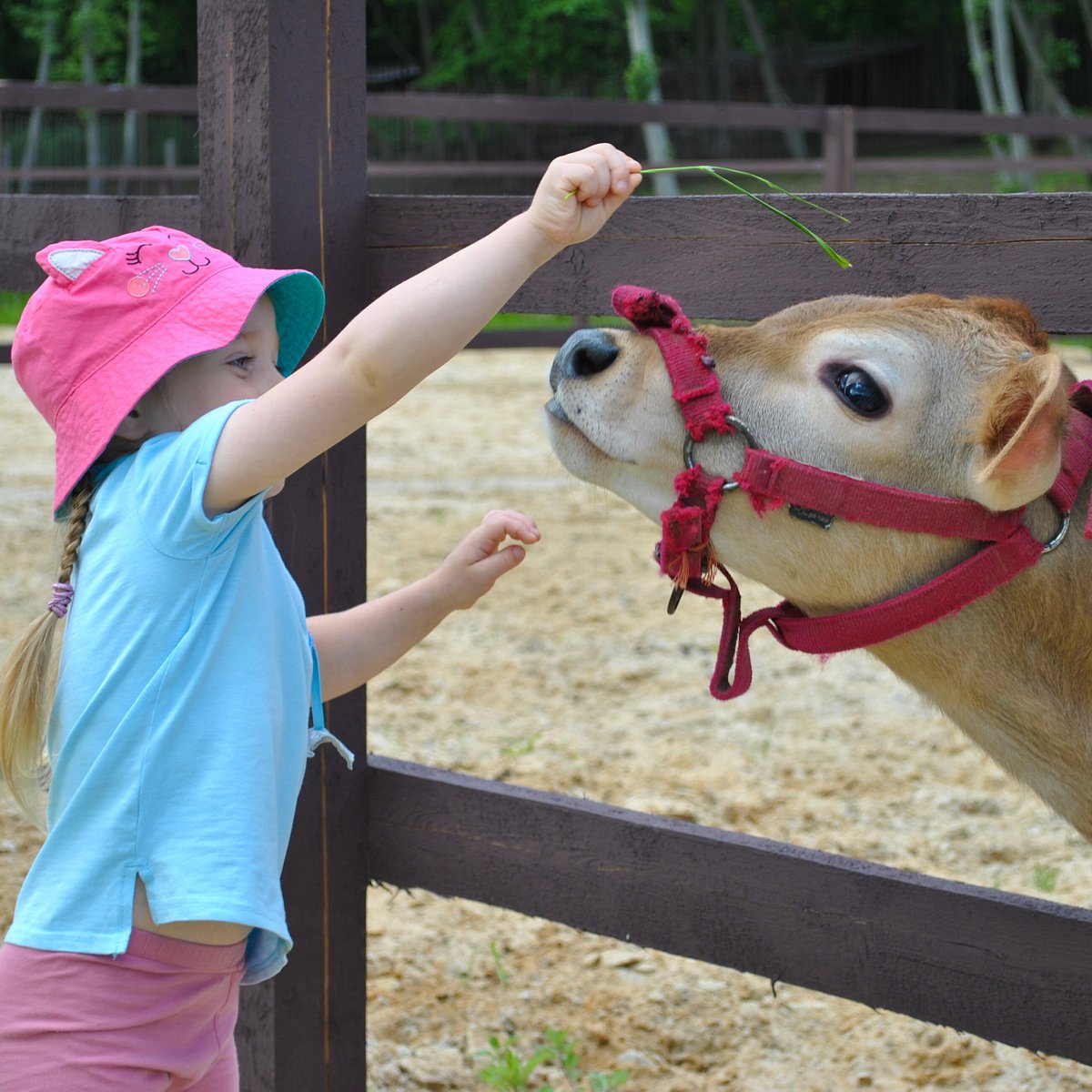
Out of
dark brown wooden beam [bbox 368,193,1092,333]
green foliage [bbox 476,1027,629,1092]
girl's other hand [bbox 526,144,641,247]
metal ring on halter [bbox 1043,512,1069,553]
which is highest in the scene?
girl's other hand [bbox 526,144,641,247]

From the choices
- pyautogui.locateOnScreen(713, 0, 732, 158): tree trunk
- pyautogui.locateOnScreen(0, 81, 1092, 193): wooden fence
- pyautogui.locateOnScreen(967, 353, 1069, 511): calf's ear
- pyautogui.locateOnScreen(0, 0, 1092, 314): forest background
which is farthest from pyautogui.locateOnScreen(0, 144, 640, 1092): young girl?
pyautogui.locateOnScreen(713, 0, 732, 158): tree trunk

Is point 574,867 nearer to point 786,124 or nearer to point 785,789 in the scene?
point 785,789

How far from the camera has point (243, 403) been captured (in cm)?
161

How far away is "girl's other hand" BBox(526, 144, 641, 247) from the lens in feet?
4.92

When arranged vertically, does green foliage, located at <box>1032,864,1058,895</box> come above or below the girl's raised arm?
below

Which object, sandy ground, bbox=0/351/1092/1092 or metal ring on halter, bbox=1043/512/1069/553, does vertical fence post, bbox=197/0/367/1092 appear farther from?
metal ring on halter, bbox=1043/512/1069/553

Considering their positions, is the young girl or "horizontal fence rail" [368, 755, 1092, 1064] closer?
the young girl

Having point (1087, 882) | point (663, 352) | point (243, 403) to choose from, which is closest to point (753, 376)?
point (663, 352)

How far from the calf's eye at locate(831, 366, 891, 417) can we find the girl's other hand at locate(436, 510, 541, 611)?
0.49 m

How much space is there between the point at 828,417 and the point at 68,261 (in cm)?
98

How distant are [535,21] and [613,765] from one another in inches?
1177

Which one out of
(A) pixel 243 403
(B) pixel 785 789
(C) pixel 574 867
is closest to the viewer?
(A) pixel 243 403

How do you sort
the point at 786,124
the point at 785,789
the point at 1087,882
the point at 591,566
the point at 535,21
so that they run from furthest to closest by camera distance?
1. the point at 535,21
2. the point at 786,124
3. the point at 591,566
4. the point at 785,789
5. the point at 1087,882

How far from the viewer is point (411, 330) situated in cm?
152
